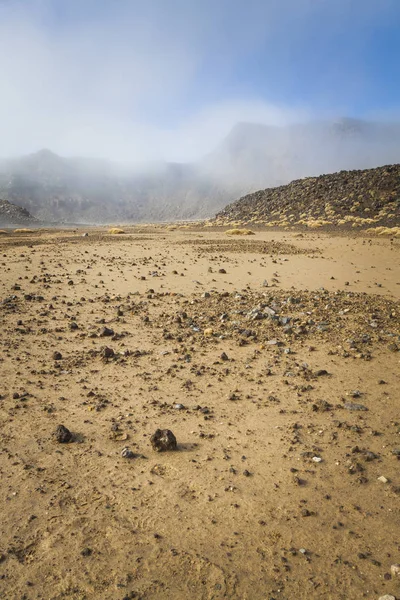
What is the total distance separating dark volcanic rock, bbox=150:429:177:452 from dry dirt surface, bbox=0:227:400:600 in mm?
14

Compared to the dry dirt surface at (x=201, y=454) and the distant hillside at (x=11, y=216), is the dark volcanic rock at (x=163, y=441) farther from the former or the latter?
the distant hillside at (x=11, y=216)

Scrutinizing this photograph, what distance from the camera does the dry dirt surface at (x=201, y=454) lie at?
2.52 metres

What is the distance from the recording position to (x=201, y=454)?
374 cm

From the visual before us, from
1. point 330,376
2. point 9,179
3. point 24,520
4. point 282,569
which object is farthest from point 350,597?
point 9,179

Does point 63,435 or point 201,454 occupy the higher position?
point 63,435

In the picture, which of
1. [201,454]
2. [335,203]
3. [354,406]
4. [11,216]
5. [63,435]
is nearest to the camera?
[201,454]

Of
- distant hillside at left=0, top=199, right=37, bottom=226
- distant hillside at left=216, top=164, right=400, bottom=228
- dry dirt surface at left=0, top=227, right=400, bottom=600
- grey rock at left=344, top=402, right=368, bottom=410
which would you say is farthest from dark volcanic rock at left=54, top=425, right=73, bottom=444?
distant hillside at left=0, top=199, right=37, bottom=226

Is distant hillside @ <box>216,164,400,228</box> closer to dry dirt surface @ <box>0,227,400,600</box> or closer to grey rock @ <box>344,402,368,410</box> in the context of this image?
dry dirt surface @ <box>0,227,400,600</box>

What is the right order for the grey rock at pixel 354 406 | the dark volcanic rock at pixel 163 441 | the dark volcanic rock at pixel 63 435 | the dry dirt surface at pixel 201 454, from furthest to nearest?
the grey rock at pixel 354 406, the dark volcanic rock at pixel 63 435, the dark volcanic rock at pixel 163 441, the dry dirt surface at pixel 201 454

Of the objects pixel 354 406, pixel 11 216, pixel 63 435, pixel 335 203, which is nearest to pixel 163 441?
pixel 63 435

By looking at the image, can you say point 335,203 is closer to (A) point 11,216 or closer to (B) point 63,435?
(B) point 63,435

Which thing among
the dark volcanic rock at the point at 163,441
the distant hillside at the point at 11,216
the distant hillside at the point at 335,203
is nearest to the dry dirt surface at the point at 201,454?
the dark volcanic rock at the point at 163,441

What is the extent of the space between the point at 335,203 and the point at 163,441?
1869 inches

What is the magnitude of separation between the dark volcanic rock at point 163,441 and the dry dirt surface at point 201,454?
0.01 m
